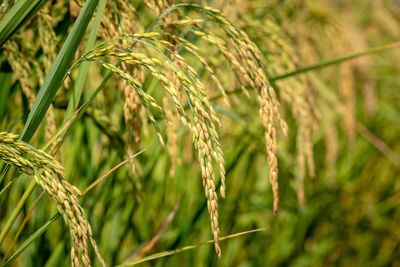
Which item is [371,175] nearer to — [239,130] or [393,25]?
[393,25]

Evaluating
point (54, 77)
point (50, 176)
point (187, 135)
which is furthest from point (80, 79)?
point (187, 135)

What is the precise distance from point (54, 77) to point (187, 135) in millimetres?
1142

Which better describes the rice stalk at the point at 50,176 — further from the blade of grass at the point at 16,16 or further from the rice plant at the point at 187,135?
the blade of grass at the point at 16,16

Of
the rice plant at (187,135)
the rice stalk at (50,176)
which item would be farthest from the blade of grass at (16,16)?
the rice stalk at (50,176)

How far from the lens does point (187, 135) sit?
6.06ft

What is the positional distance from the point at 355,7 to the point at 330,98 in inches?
67.8

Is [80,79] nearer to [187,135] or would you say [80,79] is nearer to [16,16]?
[16,16]

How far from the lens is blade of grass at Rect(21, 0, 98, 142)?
0.72 metres

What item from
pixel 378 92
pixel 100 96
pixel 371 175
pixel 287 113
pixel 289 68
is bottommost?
pixel 371 175

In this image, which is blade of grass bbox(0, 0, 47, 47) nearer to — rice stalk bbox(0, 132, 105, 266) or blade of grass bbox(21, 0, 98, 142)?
blade of grass bbox(21, 0, 98, 142)

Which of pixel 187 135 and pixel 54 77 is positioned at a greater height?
pixel 54 77

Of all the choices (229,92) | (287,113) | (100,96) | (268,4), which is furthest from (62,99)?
(287,113)

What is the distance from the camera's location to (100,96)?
115cm

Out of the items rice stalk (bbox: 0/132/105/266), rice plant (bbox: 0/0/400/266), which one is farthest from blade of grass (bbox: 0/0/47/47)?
rice stalk (bbox: 0/132/105/266)
